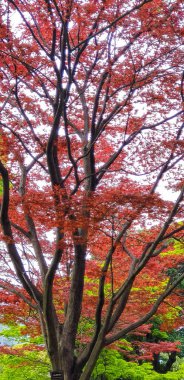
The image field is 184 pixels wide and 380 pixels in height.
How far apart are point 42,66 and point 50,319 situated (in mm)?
3901

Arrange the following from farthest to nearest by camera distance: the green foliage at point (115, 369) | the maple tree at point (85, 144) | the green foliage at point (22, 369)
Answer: the green foliage at point (115, 369) < the green foliage at point (22, 369) < the maple tree at point (85, 144)

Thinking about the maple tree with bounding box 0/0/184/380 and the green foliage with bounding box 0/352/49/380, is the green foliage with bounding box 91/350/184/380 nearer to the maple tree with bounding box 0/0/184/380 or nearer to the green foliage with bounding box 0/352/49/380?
the green foliage with bounding box 0/352/49/380

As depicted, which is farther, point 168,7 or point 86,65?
point 86,65

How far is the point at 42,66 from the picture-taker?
719cm

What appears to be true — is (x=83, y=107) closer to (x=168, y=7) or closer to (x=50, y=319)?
(x=168, y=7)

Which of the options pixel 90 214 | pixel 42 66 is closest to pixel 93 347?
pixel 90 214

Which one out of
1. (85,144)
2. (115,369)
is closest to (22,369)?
(115,369)

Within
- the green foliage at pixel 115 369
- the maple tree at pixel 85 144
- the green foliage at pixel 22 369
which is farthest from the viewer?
the green foliage at pixel 115 369

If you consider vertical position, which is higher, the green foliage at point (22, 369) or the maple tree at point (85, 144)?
the maple tree at point (85, 144)

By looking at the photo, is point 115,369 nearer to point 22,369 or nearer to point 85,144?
point 22,369

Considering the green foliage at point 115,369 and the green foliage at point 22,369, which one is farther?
the green foliage at point 115,369

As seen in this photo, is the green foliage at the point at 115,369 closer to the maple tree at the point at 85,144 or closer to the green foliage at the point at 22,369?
the green foliage at the point at 22,369

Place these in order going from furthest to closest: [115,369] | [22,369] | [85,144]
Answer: [115,369] → [22,369] → [85,144]

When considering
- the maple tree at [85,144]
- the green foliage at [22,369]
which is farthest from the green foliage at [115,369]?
the maple tree at [85,144]
